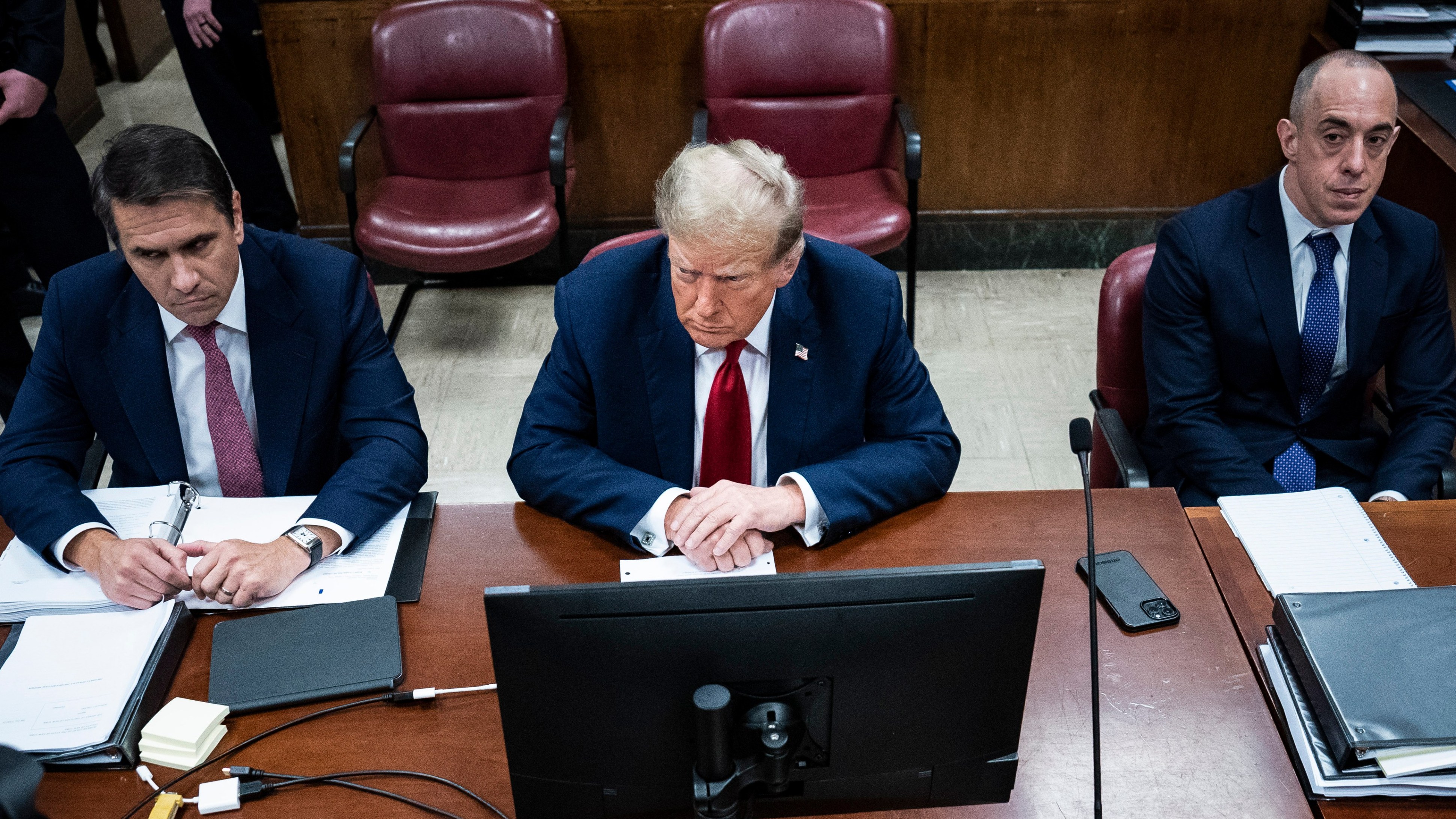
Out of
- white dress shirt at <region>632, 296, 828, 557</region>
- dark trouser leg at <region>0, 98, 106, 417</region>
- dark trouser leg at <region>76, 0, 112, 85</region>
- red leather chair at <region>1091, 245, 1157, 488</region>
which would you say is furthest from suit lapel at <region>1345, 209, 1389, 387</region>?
dark trouser leg at <region>76, 0, 112, 85</region>

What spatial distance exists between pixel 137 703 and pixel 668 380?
3.15ft

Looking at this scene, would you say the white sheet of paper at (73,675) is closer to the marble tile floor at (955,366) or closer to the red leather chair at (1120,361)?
the marble tile floor at (955,366)

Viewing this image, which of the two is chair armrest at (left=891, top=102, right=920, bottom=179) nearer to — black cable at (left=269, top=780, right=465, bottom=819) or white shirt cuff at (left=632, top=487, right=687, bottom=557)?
white shirt cuff at (left=632, top=487, right=687, bottom=557)

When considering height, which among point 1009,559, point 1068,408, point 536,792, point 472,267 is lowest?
point 1068,408

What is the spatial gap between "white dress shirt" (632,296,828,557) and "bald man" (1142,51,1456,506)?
855 mm

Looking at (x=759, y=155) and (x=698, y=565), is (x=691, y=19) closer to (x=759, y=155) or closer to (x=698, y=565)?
(x=759, y=155)

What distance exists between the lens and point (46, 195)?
3.80 metres

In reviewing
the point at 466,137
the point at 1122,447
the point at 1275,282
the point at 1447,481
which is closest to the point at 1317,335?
the point at 1275,282

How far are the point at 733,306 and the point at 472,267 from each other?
1.99 m

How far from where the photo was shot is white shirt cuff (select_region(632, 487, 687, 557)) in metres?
1.88

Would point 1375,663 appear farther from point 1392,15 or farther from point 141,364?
point 1392,15

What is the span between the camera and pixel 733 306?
1.91 meters

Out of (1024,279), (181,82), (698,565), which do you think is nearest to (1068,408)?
(1024,279)

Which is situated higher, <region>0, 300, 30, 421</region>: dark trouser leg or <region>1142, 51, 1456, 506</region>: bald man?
<region>1142, 51, 1456, 506</region>: bald man
